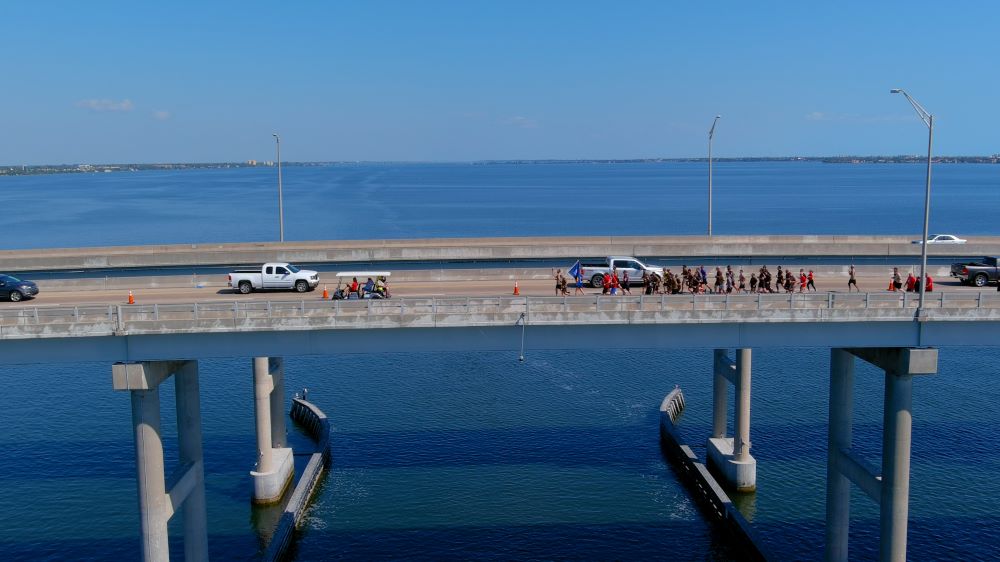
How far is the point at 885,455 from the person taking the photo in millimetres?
27688

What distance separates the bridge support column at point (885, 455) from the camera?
89.6 ft

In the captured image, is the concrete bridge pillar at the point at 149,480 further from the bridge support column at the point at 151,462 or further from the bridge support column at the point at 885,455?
the bridge support column at the point at 885,455

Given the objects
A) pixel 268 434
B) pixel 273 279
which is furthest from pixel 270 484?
pixel 273 279

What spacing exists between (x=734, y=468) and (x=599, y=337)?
14.7 meters

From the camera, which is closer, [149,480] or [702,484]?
[149,480]

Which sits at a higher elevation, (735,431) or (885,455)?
(885,455)

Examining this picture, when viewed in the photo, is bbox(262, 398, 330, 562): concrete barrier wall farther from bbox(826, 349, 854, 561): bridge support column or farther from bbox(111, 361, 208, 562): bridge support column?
bbox(826, 349, 854, 561): bridge support column

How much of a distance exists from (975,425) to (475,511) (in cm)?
2852

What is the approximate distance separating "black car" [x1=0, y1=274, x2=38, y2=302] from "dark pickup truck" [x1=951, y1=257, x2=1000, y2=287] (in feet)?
138

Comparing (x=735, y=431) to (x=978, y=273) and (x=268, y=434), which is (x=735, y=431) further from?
(x=268, y=434)

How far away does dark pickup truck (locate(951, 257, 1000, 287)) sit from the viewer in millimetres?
40344

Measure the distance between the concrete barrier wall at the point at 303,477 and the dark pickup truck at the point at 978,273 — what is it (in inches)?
1247

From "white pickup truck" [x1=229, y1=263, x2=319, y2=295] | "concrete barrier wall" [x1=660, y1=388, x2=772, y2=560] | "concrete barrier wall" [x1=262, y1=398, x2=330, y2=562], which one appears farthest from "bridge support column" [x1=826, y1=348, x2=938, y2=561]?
"white pickup truck" [x1=229, y1=263, x2=319, y2=295]

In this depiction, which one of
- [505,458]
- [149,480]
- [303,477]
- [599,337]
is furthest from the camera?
[505,458]
